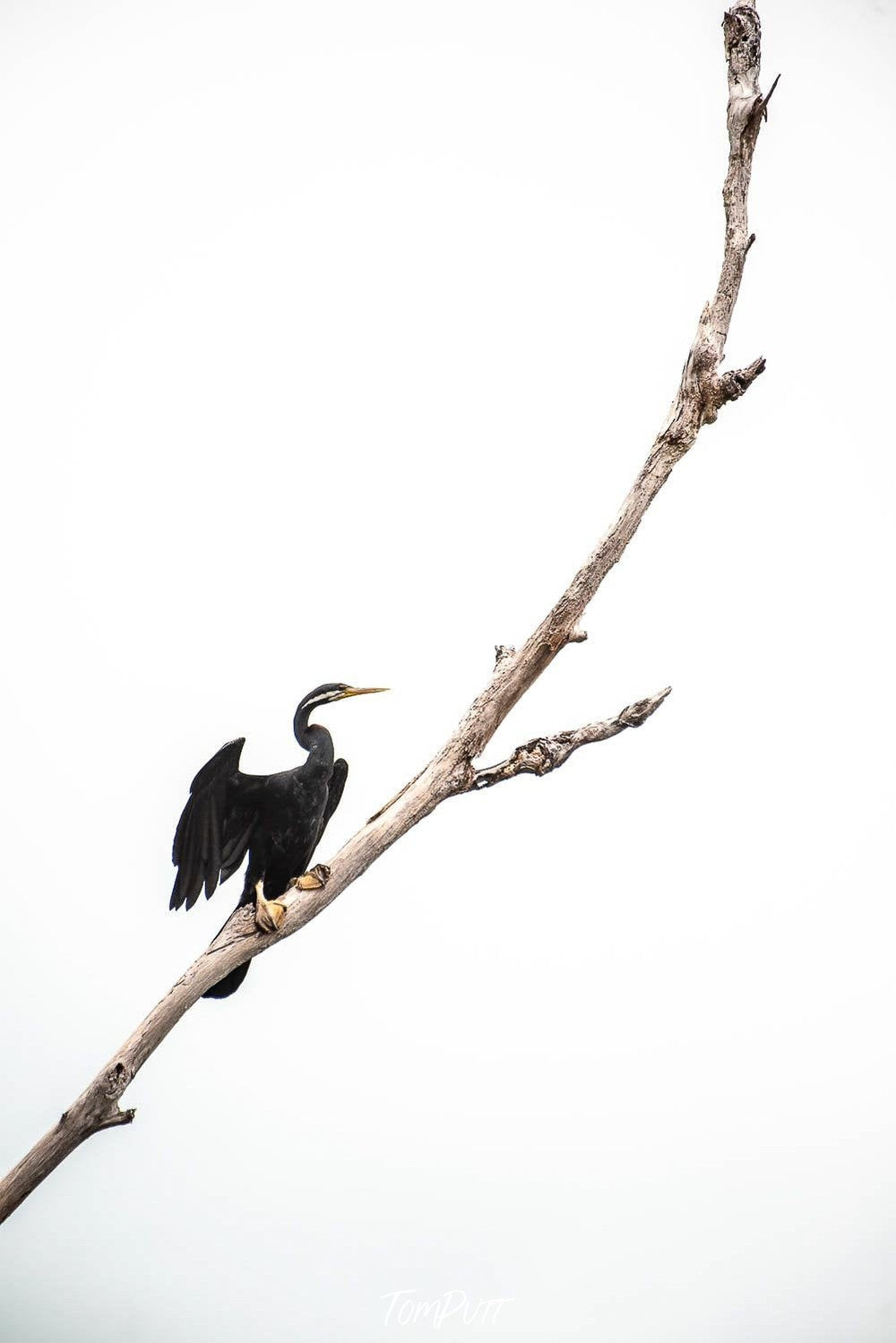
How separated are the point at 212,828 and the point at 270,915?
2.01ft

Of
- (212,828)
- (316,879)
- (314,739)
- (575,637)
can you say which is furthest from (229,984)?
(575,637)

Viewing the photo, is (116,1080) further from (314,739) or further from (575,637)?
(575,637)

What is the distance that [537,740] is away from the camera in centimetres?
303

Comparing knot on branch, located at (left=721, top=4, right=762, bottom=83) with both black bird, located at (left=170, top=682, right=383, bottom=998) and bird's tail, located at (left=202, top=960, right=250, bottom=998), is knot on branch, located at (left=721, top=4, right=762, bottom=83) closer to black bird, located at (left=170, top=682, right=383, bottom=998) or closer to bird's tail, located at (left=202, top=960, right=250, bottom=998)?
black bird, located at (left=170, top=682, right=383, bottom=998)

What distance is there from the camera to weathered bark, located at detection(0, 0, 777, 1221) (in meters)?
2.96

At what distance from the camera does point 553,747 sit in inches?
119

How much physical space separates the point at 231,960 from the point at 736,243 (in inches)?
93.1

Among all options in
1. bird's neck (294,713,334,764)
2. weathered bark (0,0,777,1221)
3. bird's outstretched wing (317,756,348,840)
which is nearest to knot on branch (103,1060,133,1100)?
weathered bark (0,0,777,1221)

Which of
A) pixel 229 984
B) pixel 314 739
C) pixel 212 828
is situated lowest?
pixel 229 984

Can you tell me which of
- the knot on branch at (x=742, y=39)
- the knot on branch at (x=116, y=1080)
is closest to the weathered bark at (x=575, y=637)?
the knot on branch at (x=742, y=39)

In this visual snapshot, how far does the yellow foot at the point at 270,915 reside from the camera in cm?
299

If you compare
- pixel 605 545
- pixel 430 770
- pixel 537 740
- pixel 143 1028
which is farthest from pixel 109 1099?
pixel 605 545

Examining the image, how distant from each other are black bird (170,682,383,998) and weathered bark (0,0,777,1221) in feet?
1.59

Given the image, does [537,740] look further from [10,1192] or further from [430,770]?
[10,1192]
